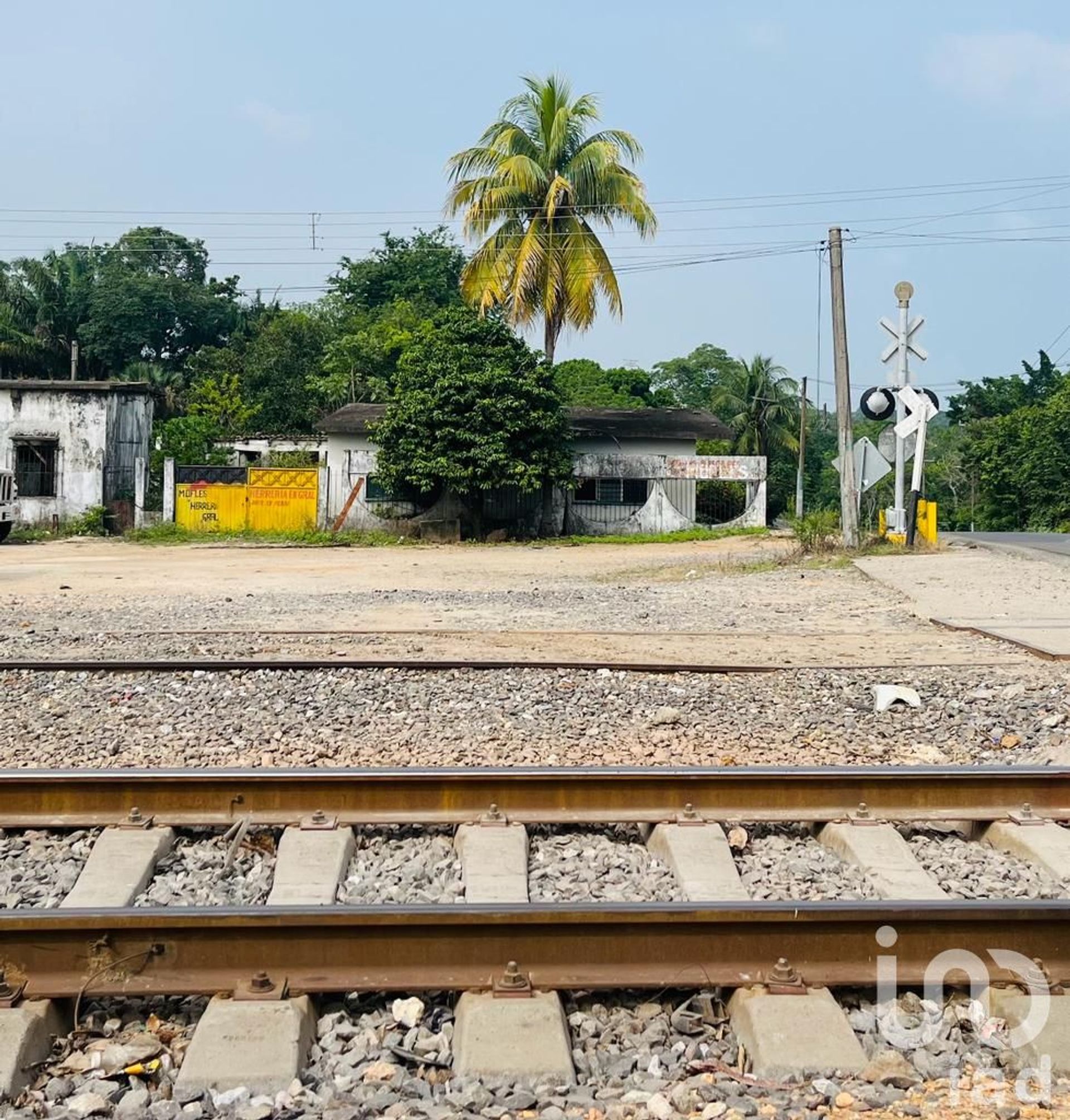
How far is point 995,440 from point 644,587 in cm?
4329

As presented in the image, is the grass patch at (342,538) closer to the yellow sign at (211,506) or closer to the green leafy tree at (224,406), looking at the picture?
the yellow sign at (211,506)

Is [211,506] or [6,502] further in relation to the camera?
[211,506]

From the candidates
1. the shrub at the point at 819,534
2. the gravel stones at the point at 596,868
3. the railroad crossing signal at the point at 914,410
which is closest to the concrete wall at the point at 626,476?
the shrub at the point at 819,534

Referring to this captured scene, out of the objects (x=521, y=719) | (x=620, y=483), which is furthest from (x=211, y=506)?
(x=521, y=719)

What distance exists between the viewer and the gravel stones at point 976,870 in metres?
4.48

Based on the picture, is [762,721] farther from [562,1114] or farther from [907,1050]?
[562,1114]

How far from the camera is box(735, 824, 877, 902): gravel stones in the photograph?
14.5 ft

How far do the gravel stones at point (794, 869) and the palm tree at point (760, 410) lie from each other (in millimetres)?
53576

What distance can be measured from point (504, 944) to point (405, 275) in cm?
5910

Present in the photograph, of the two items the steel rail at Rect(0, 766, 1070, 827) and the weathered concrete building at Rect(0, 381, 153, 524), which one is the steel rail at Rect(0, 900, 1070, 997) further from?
the weathered concrete building at Rect(0, 381, 153, 524)

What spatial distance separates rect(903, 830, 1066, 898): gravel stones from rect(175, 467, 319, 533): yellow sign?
29012 mm

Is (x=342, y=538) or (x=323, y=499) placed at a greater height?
(x=323, y=499)

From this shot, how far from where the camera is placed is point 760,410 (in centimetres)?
5966

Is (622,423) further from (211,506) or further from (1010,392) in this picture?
(1010,392)
